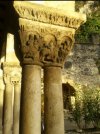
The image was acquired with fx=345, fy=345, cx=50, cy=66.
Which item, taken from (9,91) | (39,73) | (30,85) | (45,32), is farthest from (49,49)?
(9,91)

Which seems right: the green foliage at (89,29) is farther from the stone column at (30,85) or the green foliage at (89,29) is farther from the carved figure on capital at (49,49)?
the stone column at (30,85)

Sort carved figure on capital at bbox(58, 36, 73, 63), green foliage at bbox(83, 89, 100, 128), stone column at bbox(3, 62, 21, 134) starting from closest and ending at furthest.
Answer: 1. carved figure on capital at bbox(58, 36, 73, 63)
2. stone column at bbox(3, 62, 21, 134)
3. green foliage at bbox(83, 89, 100, 128)

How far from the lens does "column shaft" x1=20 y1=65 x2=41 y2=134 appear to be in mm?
4426

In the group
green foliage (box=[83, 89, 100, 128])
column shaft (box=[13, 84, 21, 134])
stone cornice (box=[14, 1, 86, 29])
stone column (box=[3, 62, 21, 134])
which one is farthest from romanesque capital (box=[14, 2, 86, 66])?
green foliage (box=[83, 89, 100, 128])

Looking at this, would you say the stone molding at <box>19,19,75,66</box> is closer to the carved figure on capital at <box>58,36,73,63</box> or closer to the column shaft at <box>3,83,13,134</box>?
the carved figure on capital at <box>58,36,73,63</box>

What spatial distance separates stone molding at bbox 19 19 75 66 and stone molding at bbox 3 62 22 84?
10.9 feet

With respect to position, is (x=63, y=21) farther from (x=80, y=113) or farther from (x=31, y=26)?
(x=80, y=113)

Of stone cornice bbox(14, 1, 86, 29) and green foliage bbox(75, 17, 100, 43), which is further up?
green foliage bbox(75, 17, 100, 43)

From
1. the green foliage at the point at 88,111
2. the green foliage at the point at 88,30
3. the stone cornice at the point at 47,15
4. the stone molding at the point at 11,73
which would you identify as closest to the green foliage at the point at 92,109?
the green foliage at the point at 88,111

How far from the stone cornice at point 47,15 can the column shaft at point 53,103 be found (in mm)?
662

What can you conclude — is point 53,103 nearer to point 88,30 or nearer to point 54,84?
point 54,84

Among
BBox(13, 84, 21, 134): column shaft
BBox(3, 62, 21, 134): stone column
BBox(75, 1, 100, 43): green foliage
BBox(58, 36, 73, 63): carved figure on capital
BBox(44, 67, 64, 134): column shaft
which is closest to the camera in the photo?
BBox(44, 67, 64, 134): column shaft

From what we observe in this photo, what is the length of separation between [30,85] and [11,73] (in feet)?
14.1

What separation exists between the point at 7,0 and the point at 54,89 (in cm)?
137
